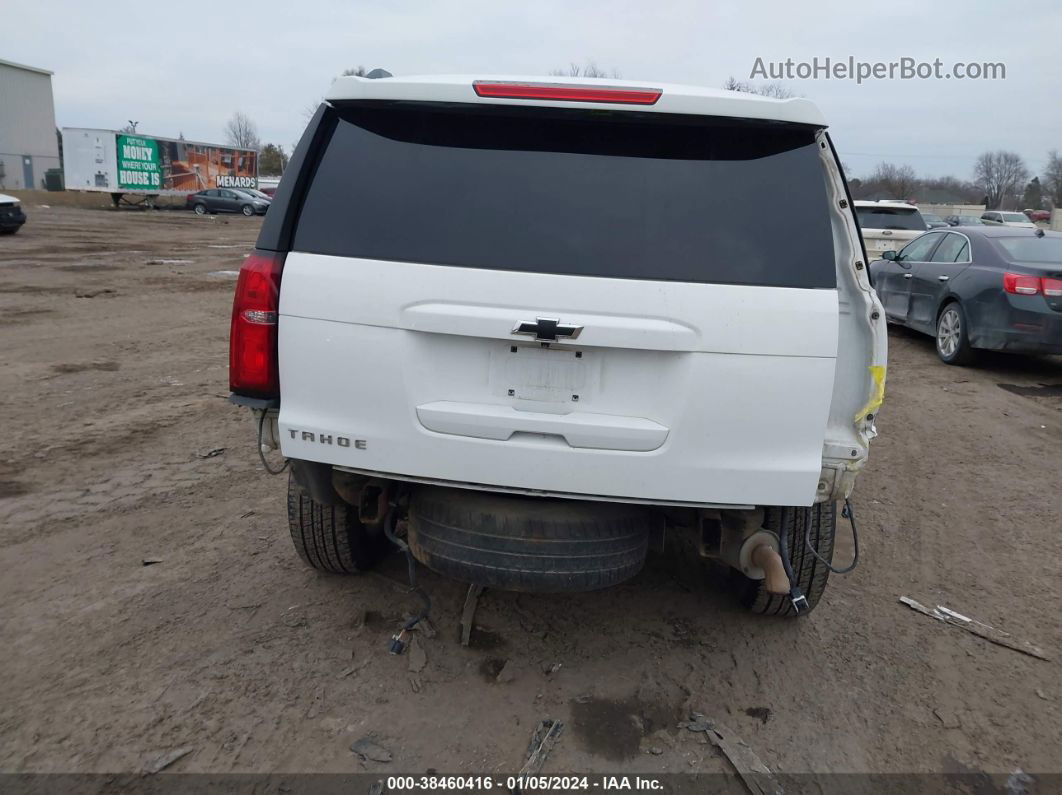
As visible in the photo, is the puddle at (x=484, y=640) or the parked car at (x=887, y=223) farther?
the parked car at (x=887, y=223)

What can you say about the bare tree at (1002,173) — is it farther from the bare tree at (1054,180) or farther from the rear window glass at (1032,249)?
the rear window glass at (1032,249)

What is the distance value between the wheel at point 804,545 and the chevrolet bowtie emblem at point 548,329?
115 centimetres

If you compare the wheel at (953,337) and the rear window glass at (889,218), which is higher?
the rear window glass at (889,218)

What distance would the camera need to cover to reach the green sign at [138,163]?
130 ft

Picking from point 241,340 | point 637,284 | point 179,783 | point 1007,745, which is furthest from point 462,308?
point 1007,745

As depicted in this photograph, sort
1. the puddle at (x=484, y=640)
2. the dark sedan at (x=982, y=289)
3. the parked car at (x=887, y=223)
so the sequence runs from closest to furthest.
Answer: the puddle at (x=484, y=640)
the dark sedan at (x=982, y=289)
the parked car at (x=887, y=223)

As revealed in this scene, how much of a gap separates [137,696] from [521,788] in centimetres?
148

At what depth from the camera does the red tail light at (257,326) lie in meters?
2.69

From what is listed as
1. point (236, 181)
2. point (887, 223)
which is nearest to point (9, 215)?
point (887, 223)

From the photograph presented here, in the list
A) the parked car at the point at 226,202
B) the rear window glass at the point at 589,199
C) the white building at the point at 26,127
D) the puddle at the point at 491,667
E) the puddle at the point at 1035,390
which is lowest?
the puddle at the point at 491,667

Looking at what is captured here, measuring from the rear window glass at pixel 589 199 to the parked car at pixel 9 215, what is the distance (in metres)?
22.4

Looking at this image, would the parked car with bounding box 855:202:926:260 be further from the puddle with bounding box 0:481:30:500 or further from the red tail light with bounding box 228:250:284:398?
the red tail light with bounding box 228:250:284:398

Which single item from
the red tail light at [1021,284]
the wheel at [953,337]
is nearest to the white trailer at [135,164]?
the wheel at [953,337]

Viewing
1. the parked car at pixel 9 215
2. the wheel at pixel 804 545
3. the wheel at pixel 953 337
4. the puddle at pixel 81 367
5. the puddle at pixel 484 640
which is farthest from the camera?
the parked car at pixel 9 215
